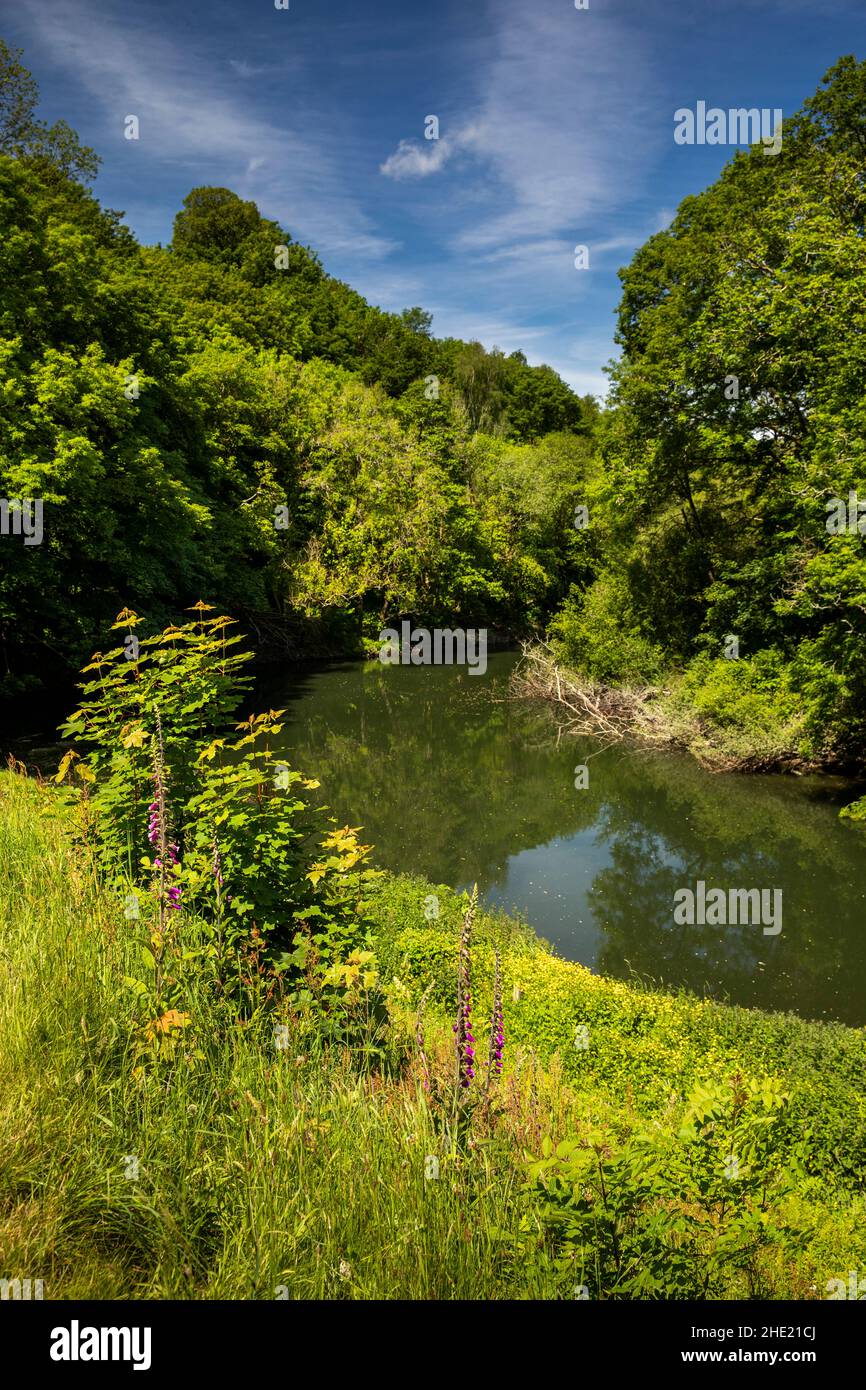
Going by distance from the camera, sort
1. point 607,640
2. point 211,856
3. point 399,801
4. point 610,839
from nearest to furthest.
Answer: point 211,856 < point 610,839 < point 399,801 < point 607,640

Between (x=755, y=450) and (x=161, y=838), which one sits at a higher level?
(x=755, y=450)

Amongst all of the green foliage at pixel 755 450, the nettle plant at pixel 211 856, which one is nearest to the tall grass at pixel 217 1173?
the nettle plant at pixel 211 856

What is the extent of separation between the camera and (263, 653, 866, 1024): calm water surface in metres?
10.8

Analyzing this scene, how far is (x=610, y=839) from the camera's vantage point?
15781 millimetres

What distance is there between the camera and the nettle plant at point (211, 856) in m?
3.90

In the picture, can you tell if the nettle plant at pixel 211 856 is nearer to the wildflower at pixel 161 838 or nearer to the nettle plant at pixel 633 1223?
the wildflower at pixel 161 838

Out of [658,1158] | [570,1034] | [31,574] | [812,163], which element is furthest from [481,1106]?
[812,163]

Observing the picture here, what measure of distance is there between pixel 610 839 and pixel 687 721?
6.09 metres

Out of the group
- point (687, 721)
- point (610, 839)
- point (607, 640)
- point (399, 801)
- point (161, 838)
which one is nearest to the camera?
point (161, 838)

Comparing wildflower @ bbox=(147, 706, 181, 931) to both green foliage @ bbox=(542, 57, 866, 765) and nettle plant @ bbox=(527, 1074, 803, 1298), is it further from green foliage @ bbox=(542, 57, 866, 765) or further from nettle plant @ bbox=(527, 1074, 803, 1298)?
green foliage @ bbox=(542, 57, 866, 765)

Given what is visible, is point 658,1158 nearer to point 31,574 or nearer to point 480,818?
point 480,818

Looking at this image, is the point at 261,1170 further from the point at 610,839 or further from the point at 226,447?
the point at 226,447

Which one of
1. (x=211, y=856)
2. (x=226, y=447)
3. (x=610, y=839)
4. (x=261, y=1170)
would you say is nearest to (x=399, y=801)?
(x=610, y=839)
